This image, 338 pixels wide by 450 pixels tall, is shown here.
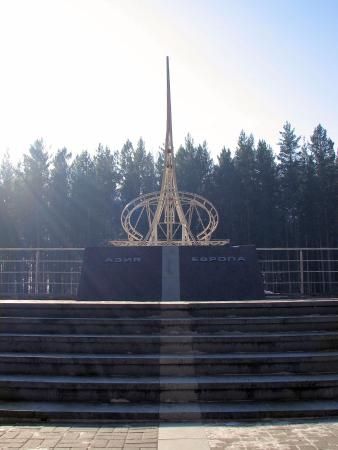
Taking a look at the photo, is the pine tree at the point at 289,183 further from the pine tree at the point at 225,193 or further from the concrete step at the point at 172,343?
the concrete step at the point at 172,343

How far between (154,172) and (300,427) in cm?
3887

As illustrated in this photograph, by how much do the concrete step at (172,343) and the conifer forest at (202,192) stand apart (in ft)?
96.4

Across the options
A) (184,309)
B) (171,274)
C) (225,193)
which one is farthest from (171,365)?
(225,193)

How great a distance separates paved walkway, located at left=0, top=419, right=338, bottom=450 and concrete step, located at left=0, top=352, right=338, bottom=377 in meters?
0.90

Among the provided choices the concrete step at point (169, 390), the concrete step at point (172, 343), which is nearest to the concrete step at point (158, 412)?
the concrete step at point (169, 390)

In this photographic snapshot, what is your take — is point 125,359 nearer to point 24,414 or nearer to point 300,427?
point 24,414

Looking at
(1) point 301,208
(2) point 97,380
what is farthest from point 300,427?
(1) point 301,208

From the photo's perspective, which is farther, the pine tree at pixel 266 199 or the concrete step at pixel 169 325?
the pine tree at pixel 266 199

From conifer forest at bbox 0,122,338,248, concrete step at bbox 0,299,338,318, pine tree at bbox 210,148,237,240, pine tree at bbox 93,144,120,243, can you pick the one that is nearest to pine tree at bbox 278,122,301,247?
conifer forest at bbox 0,122,338,248

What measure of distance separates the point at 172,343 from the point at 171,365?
39cm

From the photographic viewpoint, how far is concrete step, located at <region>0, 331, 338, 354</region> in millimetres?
5613

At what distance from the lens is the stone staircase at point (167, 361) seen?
15.5 feet

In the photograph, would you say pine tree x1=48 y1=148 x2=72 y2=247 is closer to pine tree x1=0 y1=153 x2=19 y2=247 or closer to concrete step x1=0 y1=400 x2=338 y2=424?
pine tree x1=0 y1=153 x2=19 y2=247

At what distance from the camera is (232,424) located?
440 cm
